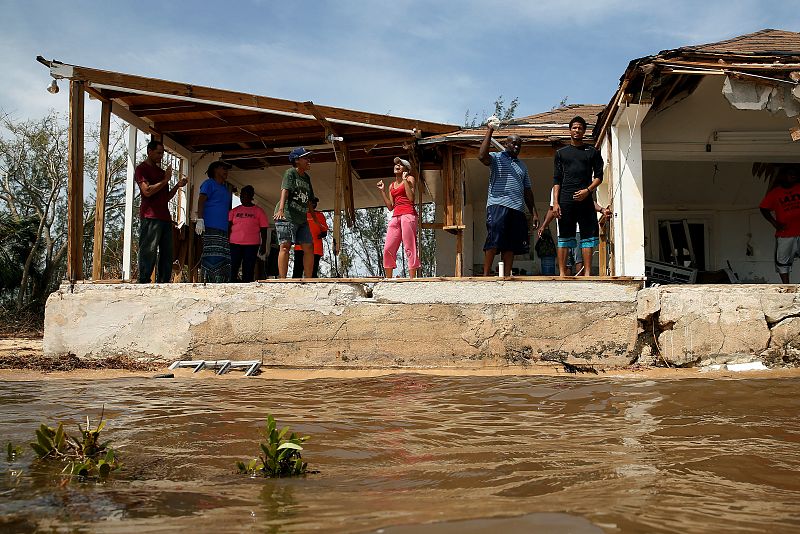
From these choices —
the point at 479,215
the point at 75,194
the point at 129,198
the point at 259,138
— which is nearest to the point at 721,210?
the point at 479,215

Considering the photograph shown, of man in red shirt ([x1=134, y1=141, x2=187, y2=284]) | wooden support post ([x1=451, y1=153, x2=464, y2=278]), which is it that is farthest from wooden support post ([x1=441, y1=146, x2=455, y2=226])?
man in red shirt ([x1=134, y1=141, x2=187, y2=284])

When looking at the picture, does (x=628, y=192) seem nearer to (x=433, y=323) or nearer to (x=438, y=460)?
(x=433, y=323)

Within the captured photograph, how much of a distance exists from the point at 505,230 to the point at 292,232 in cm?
240

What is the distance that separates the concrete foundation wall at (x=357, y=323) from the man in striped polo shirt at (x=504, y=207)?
84cm

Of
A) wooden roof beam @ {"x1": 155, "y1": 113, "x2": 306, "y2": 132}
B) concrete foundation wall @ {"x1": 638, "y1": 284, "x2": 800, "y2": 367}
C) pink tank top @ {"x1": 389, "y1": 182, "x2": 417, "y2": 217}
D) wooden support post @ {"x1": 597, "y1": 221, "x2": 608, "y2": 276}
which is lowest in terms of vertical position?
concrete foundation wall @ {"x1": 638, "y1": 284, "x2": 800, "y2": 367}

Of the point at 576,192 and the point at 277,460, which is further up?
the point at 576,192

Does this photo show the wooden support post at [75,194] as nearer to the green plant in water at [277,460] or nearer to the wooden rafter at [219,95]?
the wooden rafter at [219,95]

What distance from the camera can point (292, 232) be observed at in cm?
772

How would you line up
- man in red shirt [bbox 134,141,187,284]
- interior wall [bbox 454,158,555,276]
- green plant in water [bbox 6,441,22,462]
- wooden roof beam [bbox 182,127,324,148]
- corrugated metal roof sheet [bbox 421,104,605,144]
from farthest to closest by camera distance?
interior wall [bbox 454,158,555,276], wooden roof beam [bbox 182,127,324,148], corrugated metal roof sheet [bbox 421,104,605,144], man in red shirt [bbox 134,141,187,284], green plant in water [bbox 6,441,22,462]

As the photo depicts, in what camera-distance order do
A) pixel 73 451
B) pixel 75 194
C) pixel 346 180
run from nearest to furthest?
pixel 73 451 < pixel 75 194 < pixel 346 180

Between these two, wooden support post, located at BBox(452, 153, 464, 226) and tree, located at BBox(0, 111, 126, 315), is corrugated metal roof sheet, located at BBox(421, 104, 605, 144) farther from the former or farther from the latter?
tree, located at BBox(0, 111, 126, 315)

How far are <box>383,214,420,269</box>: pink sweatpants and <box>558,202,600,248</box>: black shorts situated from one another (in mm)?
1614

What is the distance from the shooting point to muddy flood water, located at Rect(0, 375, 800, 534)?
1872mm

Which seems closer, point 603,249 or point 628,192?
point 628,192
